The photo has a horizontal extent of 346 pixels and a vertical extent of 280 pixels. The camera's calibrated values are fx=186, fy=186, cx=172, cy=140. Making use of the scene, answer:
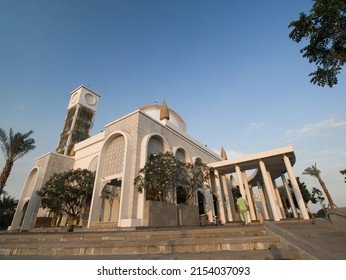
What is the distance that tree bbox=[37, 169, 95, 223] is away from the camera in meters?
16.5

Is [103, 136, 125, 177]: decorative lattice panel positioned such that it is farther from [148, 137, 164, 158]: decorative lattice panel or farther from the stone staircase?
the stone staircase

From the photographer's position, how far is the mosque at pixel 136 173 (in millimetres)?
12797

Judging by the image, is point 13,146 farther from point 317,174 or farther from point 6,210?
point 317,174

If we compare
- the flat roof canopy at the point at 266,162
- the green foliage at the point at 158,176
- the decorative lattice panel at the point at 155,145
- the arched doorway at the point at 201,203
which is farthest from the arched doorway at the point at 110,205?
the flat roof canopy at the point at 266,162

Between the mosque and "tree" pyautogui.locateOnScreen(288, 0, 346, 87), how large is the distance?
274 inches

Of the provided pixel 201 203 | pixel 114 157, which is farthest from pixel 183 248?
pixel 201 203

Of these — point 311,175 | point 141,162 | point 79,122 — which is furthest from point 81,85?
point 311,175

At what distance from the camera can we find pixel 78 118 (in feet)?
119

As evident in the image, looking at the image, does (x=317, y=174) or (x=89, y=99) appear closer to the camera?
(x=317, y=174)

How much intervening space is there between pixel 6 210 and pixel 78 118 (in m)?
18.3

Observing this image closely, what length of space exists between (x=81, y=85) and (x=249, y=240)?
42803 mm

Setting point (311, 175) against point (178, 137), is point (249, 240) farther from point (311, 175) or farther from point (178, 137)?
point (311, 175)

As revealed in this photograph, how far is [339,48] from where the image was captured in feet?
26.6

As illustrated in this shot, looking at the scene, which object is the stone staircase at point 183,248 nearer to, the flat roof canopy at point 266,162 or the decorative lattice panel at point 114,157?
the decorative lattice panel at point 114,157
